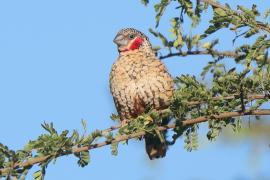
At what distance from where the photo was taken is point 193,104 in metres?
4.86

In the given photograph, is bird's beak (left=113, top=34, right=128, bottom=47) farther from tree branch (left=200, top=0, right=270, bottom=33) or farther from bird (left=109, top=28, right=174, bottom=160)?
tree branch (left=200, top=0, right=270, bottom=33)

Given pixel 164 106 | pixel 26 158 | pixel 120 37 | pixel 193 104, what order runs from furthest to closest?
pixel 120 37, pixel 164 106, pixel 193 104, pixel 26 158

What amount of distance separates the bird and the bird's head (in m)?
0.07

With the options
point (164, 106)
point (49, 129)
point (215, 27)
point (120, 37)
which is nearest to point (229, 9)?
point (215, 27)

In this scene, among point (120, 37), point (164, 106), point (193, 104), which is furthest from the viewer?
point (120, 37)

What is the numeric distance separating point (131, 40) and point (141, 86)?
87cm

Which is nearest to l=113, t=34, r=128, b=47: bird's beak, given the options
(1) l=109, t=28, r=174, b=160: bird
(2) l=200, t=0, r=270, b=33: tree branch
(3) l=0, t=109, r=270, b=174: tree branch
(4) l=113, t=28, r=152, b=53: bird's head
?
(4) l=113, t=28, r=152, b=53: bird's head

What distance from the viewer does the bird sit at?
6.49 m

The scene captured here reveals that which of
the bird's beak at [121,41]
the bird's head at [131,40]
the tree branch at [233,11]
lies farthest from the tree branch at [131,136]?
the bird's beak at [121,41]

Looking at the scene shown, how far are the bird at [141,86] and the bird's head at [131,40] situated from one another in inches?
2.7

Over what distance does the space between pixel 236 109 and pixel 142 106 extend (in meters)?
1.84

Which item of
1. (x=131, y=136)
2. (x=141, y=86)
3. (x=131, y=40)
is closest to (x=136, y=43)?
(x=131, y=40)

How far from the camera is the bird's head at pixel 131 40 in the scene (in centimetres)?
714

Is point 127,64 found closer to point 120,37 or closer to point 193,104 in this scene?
point 120,37
